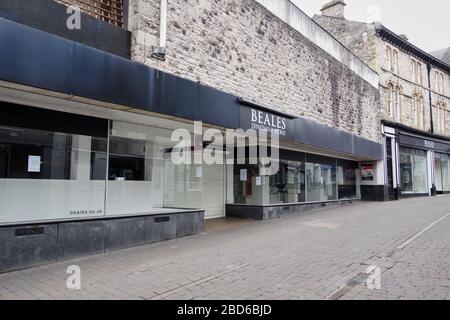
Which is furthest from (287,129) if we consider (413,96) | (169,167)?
(413,96)

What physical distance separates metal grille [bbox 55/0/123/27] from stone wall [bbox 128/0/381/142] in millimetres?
340

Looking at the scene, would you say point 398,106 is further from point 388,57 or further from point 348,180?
point 348,180

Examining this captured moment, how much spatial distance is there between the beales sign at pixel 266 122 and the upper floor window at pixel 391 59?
1428 centimetres

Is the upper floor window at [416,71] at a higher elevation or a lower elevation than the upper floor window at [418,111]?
higher

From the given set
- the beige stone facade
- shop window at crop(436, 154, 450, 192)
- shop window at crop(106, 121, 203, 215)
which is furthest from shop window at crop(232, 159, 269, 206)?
shop window at crop(436, 154, 450, 192)

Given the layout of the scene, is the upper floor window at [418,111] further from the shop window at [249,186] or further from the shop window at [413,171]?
the shop window at [249,186]

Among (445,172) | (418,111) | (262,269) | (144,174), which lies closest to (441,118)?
(445,172)

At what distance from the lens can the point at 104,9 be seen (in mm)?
8133

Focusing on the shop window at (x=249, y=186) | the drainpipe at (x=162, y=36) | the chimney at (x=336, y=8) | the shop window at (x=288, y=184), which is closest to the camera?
the drainpipe at (x=162, y=36)

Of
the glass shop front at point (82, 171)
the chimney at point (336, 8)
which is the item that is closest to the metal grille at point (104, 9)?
the glass shop front at point (82, 171)

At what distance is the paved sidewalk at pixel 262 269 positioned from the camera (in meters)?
5.19

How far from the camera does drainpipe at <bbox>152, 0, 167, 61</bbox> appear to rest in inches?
329
